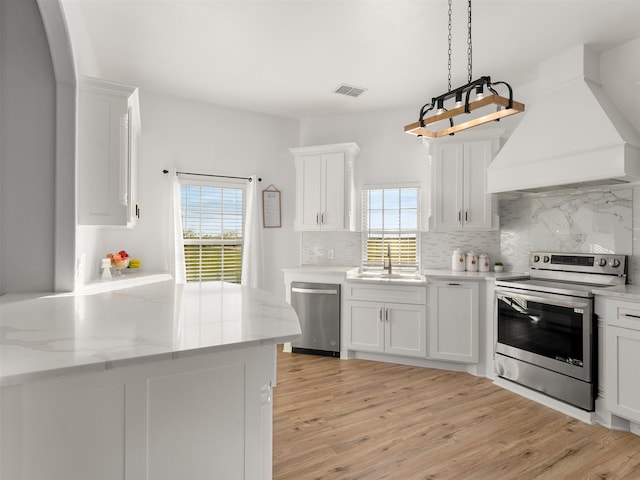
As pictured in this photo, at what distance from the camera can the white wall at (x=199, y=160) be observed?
4238mm

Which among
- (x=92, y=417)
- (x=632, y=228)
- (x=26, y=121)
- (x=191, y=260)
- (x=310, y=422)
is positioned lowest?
(x=310, y=422)

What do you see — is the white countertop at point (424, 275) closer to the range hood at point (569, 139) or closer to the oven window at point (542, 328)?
the oven window at point (542, 328)

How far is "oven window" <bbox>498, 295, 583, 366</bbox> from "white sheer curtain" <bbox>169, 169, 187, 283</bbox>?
3.28 meters

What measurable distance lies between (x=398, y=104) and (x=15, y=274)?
3.97 metres

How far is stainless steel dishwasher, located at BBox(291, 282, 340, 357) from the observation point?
4.22m

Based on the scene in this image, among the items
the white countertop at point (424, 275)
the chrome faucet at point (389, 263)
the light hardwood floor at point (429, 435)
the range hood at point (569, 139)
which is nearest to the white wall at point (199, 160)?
the white countertop at point (424, 275)

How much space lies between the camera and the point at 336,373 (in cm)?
371

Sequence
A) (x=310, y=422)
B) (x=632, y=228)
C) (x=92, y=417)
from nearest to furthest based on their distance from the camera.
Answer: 1. (x=92, y=417)
2. (x=310, y=422)
3. (x=632, y=228)

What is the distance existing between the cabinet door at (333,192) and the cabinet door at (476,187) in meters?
1.37

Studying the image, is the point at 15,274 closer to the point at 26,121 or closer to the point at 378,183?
the point at 26,121

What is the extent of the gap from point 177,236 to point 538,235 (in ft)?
12.3

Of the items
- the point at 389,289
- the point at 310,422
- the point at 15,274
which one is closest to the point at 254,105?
the point at 389,289

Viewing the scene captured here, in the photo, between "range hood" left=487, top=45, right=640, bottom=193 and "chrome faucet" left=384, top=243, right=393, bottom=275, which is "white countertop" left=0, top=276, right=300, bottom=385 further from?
"range hood" left=487, top=45, right=640, bottom=193

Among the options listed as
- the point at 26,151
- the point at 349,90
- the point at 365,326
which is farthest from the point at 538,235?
the point at 26,151
